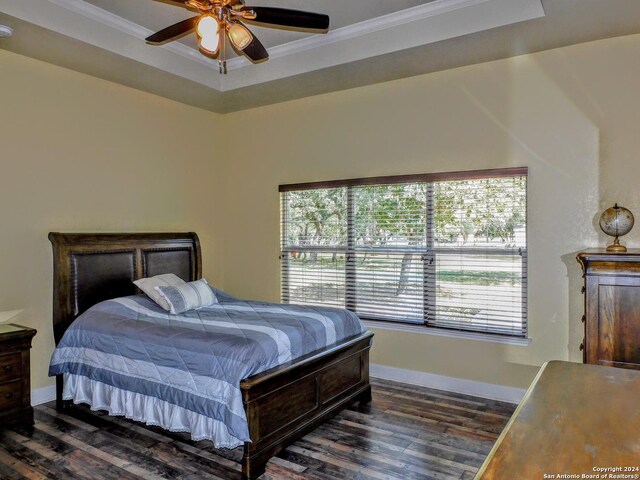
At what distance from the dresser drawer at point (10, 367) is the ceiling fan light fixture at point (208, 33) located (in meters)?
2.51

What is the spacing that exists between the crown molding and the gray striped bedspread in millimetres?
2045

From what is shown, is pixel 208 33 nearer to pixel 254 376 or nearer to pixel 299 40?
pixel 299 40

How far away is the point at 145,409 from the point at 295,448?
101 cm

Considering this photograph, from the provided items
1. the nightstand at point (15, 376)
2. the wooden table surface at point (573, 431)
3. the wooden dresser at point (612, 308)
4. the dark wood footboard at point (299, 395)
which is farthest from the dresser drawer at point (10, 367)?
the wooden dresser at point (612, 308)

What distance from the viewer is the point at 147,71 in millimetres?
4027

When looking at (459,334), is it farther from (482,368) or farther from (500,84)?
(500,84)

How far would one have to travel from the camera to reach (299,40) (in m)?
3.96

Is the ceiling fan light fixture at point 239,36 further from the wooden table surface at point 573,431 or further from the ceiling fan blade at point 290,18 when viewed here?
the wooden table surface at point 573,431

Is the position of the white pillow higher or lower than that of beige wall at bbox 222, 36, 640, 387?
lower

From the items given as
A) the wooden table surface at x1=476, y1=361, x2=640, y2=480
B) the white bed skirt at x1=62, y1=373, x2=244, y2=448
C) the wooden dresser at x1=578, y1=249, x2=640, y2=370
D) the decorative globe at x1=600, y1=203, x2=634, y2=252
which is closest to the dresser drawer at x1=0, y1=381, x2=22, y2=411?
the white bed skirt at x1=62, y1=373, x2=244, y2=448

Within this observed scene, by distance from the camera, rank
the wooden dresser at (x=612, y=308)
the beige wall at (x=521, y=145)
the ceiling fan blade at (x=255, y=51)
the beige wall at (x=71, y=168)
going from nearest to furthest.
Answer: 1. the wooden dresser at (x=612, y=308)
2. the ceiling fan blade at (x=255, y=51)
3. the beige wall at (x=521, y=145)
4. the beige wall at (x=71, y=168)

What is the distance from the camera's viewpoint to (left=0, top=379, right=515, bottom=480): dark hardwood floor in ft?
8.71

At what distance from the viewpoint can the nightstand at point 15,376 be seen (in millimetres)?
3203

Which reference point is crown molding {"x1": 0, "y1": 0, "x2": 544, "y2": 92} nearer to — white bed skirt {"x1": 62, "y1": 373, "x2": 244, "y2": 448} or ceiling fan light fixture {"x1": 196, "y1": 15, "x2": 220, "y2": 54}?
ceiling fan light fixture {"x1": 196, "y1": 15, "x2": 220, "y2": 54}
